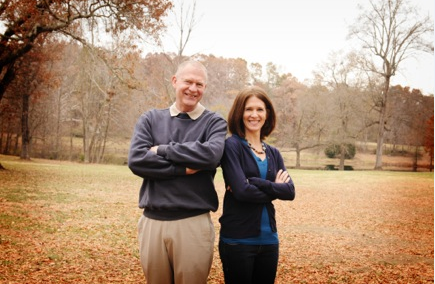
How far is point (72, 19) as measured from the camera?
512 inches

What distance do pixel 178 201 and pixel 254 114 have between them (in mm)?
901

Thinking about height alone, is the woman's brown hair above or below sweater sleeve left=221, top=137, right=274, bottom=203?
above

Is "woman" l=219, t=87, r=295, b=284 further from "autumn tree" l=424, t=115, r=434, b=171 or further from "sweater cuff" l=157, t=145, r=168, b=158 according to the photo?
"autumn tree" l=424, t=115, r=434, b=171

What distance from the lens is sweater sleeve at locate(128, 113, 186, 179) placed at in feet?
8.84

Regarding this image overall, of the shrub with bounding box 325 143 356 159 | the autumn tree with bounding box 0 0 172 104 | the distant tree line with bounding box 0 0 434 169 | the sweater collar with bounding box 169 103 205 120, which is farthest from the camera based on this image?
the shrub with bounding box 325 143 356 159

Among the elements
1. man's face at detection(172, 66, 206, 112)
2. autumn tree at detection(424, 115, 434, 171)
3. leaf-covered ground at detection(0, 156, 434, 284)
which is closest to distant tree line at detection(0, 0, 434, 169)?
autumn tree at detection(424, 115, 434, 171)

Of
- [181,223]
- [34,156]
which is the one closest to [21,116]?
[34,156]

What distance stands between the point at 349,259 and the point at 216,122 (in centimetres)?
488

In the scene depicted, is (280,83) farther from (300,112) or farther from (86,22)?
(86,22)

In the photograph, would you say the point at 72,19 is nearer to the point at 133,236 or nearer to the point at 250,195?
the point at 133,236

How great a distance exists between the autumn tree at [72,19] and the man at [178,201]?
459 inches

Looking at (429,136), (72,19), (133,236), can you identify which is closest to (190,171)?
(133,236)

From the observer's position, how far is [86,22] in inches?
568

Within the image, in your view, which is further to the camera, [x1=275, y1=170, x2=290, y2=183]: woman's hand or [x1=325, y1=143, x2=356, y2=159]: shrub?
[x1=325, y1=143, x2=356, y2=159]: shrub
